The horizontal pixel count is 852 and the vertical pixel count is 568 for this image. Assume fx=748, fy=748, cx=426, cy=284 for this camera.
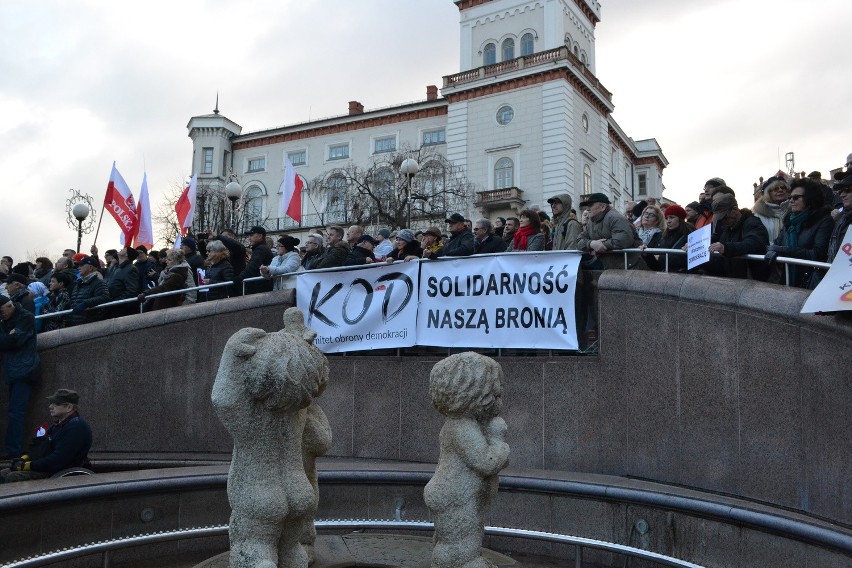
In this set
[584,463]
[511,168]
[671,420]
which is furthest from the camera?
[511,168]

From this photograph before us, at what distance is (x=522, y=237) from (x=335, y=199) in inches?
1552

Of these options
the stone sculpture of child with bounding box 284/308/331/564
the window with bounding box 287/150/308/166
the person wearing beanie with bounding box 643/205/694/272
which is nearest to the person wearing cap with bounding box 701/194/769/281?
the person wearing beanie with bounding box 643/205/694/272

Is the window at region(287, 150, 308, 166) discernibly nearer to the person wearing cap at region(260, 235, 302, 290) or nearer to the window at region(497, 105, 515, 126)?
the window at region(497, 105, 515, 126)

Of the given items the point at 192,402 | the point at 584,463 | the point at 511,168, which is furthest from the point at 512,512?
the point at 511,168

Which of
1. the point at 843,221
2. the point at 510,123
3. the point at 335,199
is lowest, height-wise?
the point at 843,221

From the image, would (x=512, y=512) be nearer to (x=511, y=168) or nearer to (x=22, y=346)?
(x=22, y=346)

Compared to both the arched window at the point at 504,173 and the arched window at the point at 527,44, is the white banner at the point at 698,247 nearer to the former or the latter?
the arched window at the point at 504,173

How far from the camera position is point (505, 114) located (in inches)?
1941

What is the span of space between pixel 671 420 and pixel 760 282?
68.4 inches

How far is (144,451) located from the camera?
11.6 m

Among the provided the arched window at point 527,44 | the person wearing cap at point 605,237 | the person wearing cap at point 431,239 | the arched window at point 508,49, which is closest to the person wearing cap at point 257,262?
the person wearing cap at point 431,239

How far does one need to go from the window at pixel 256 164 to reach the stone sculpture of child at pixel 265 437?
2513 inches

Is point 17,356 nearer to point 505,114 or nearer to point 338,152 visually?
point 505,114

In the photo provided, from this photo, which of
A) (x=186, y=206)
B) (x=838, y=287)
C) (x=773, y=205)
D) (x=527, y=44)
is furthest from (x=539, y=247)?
(x=527, y=44)
